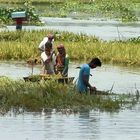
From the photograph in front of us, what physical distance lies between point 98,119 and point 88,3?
47.7 metres

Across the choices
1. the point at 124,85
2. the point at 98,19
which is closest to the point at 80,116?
the point at 124,85

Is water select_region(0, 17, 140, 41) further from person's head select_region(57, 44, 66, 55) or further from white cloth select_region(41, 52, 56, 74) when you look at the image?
person's head select_region(57, 44, 66, 55)

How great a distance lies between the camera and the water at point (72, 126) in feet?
41.5

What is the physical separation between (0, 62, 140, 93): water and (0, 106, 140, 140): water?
3.81m

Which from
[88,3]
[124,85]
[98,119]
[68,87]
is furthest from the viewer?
[88,3]

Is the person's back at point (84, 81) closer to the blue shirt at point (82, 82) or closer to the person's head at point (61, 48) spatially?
the blue shirt at point (82, 82)

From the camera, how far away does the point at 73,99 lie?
595 inches

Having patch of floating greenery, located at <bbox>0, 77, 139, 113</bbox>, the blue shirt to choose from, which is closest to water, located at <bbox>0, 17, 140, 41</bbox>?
the blue shirt

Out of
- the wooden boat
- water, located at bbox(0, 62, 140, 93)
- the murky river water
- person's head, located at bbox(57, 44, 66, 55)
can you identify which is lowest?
water, located at bbox(0, 62, 140, 93)

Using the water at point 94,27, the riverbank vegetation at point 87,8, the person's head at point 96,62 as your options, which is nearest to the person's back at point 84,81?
the person's head at point 96,62

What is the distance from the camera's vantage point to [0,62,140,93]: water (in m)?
19.2

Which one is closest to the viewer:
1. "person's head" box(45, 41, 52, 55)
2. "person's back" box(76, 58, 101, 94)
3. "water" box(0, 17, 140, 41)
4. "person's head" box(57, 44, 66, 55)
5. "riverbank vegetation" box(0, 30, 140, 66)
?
"person's back" box(76, 58, 101, 94)

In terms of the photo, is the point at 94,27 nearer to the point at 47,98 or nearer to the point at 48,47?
the point at 48,47

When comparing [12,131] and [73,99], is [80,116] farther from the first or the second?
[12,131]
